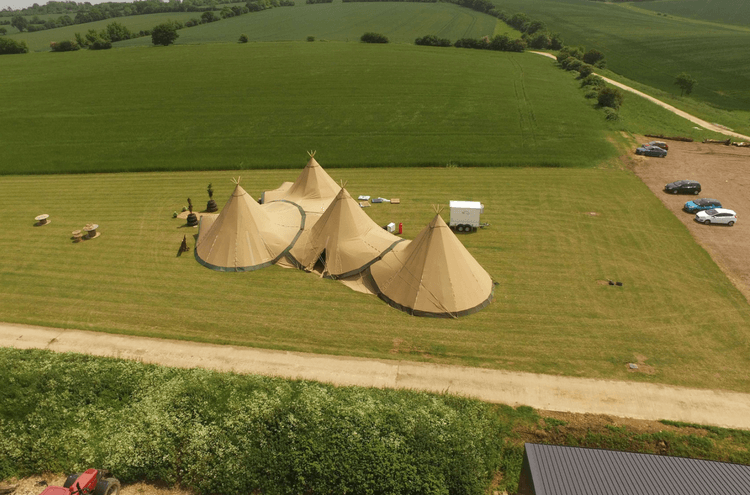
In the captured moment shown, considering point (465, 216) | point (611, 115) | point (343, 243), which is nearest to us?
point (343, 243)

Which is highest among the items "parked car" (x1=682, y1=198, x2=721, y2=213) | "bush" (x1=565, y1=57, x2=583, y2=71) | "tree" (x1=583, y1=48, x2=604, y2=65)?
"tree" (x1=583, y1=48, x2=604, y2=65)

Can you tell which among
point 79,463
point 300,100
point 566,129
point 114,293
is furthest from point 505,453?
point 300,100

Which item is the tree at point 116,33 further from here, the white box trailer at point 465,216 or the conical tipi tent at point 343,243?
the white box trailer at point 465,216

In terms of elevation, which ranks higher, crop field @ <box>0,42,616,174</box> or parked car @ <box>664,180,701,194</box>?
crop field @ <box>0,42,616,174</box>

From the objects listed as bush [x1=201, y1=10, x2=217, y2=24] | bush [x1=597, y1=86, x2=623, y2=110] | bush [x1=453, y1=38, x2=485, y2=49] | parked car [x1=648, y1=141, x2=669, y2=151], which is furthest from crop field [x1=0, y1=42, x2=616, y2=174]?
bush [x1=201, y1=10, x2=217, y2=24]

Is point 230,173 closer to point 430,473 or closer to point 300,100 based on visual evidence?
point 300,100

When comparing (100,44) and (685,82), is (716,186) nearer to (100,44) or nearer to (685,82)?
(685,82)

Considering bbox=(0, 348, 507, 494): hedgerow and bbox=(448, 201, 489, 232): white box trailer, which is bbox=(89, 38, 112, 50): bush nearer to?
bbox=(448, 201, 489, 232): white box trailer

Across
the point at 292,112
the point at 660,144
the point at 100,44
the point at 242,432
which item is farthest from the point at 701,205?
the point at 100,44
